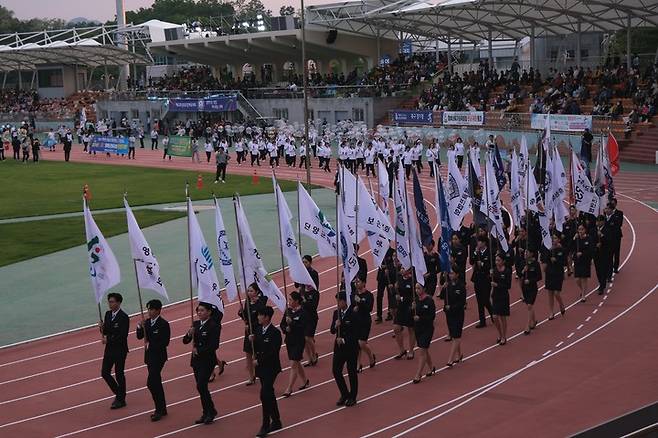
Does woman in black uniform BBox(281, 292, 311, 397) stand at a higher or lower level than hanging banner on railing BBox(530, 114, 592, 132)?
lower

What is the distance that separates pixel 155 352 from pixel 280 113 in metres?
53.2

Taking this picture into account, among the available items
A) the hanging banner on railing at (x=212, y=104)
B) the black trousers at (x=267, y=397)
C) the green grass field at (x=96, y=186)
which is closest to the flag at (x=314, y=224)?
the black trousers at (x=267, y=397)

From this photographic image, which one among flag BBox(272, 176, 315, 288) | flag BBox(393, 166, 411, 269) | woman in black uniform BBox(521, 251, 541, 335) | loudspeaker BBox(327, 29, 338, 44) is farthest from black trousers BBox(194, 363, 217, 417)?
loudspeaker BBox(327, 29, 338, 44)

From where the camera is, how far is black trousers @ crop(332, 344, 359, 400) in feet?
41.4

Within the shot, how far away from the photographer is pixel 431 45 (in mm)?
78938

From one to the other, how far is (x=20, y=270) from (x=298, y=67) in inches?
2110

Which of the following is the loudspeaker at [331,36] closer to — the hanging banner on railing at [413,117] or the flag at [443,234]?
the hanging banner on railing at [413,117]

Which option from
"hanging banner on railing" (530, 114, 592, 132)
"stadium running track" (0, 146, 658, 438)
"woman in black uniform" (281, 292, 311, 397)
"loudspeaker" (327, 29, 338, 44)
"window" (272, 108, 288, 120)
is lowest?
"stadium running track" (0, 146, 658, 438)

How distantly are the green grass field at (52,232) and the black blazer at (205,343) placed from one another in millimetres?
12736

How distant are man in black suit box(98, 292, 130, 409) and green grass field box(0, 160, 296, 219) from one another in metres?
19.9

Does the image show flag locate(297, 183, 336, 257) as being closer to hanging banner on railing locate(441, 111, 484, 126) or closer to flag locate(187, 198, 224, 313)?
flag locate(187, 198, 224, 313)

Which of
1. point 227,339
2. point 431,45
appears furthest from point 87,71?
point 227,339

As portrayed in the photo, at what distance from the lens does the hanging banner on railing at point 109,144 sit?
182ft

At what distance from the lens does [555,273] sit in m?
17.3
